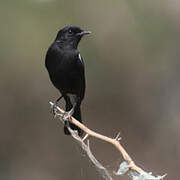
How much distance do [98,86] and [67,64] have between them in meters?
3.77

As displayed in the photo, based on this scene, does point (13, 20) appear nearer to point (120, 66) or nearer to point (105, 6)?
point (105, 6)

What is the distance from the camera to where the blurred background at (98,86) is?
25.7 feet

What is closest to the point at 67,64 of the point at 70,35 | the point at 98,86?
the point at 70,35

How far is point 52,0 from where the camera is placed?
307 inches

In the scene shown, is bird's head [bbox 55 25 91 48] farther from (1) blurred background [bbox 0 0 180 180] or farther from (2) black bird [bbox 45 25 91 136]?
(1) blurred background [bbox 0 0 180 180]

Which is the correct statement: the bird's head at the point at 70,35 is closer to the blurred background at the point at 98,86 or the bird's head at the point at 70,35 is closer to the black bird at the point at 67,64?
the black bird at the point at 67,64

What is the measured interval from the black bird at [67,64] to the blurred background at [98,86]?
2.49 metres

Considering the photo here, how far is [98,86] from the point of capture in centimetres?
869

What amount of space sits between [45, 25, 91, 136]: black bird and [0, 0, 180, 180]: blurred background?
249 centimetres

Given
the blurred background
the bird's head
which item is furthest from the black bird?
the blurred background

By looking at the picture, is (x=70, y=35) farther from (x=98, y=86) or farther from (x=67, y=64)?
(x=98, y=86)

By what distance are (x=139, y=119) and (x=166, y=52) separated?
4.45 ft

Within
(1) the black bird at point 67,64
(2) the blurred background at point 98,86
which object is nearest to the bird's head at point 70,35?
(1) the black bird at point 67,64

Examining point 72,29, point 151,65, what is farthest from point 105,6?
point 72,29
